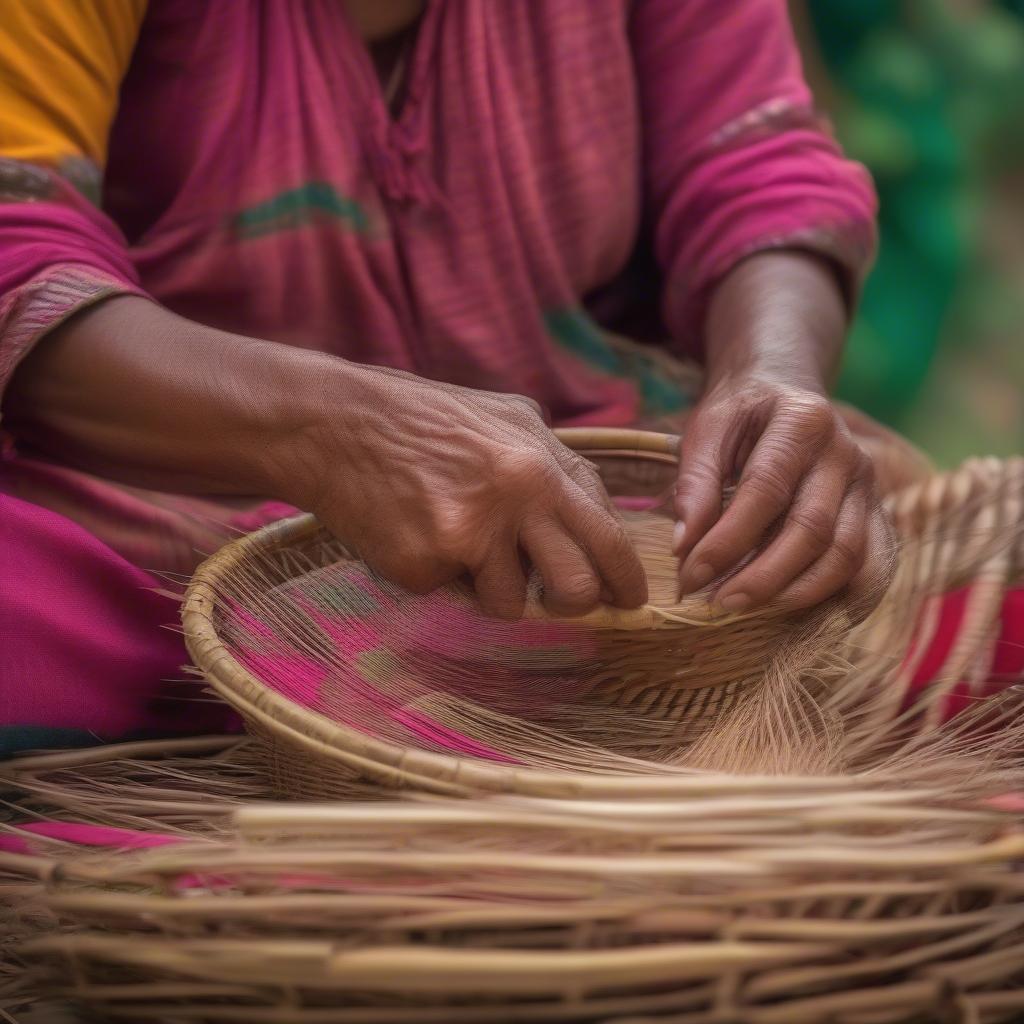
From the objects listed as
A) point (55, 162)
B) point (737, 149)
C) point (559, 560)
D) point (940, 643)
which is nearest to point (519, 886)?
point (559, 560)

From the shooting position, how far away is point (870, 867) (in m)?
0.55

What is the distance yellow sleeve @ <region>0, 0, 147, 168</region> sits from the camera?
3.00 ft

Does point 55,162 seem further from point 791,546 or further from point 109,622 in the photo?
point 791,546

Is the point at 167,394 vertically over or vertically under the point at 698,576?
over

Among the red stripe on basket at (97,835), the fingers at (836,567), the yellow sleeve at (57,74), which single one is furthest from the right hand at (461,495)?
the yellow sleeve at (57,74)

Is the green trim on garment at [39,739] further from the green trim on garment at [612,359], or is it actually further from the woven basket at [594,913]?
the green trim on garment at [612,359]

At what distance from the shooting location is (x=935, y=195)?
195cm

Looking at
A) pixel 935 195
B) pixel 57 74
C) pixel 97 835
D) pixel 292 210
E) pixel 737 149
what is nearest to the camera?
pixel 97 835

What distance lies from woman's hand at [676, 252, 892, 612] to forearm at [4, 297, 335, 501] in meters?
0.26

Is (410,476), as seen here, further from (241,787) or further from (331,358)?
(241,787)

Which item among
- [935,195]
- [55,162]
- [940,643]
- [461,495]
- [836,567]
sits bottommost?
[935,195]

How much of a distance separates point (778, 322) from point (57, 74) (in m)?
0.60

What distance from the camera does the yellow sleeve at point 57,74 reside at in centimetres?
91

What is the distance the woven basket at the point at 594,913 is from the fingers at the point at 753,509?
0.22 metres
